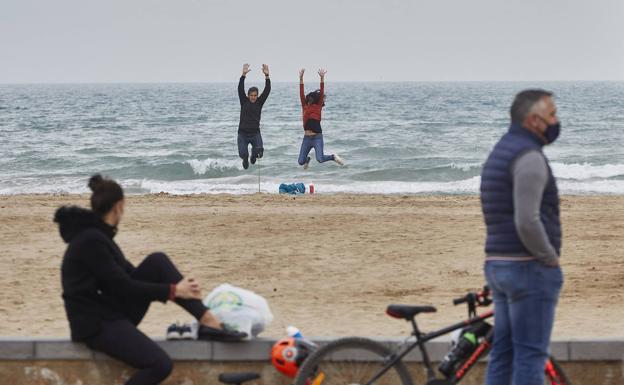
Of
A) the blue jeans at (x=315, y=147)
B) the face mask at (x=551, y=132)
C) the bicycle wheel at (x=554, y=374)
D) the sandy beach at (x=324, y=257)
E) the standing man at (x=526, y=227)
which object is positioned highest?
the face mask at (x=551, y=132)

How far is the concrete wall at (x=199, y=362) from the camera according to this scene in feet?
19.9

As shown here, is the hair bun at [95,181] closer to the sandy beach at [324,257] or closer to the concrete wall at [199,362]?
the concrete wall at [199,362]

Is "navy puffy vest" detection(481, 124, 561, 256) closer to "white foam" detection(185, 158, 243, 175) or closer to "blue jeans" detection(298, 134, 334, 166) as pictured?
"blue jeans" detection(298, 134, 334, 166)

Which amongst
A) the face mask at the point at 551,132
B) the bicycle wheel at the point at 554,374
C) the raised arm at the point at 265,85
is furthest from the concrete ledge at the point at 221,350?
the raised arm at the point at 265,85

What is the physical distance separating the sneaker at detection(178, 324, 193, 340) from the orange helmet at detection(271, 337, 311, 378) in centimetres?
54

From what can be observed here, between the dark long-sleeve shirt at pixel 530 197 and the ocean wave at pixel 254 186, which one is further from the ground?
the dark long-sleeve shirt at pixel 530 197

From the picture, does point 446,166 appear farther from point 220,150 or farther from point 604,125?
point 604,125

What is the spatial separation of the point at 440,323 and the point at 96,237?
399 cm

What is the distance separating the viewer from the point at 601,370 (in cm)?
623

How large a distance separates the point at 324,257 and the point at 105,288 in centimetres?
701

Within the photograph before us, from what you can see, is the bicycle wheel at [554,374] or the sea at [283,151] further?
the sea at [283,151]

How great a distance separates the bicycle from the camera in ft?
18.1

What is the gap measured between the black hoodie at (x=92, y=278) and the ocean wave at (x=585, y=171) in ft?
84.7

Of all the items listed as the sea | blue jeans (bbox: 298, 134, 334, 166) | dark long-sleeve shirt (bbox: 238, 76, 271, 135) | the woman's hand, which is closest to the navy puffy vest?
the woman's hand
